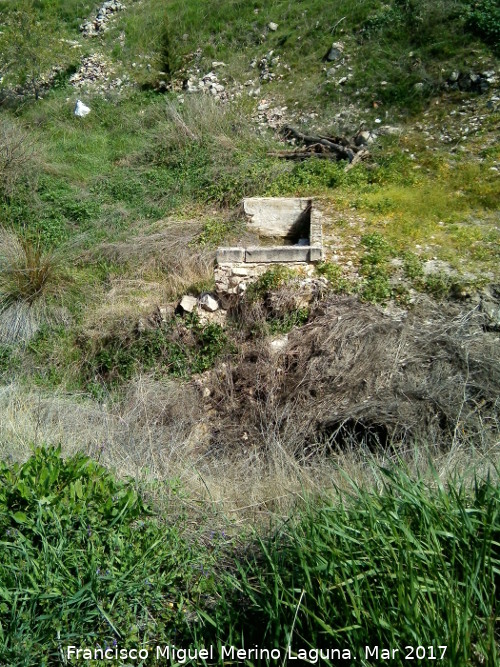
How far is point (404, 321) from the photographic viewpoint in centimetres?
674

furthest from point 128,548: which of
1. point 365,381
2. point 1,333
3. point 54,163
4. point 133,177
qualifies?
point 54,163

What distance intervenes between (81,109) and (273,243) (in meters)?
7.05

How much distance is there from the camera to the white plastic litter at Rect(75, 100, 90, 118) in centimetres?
1393

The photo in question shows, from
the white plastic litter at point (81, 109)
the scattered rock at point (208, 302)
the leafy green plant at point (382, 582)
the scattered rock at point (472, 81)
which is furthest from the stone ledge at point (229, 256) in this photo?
the white plastic litter at point (81, 109)

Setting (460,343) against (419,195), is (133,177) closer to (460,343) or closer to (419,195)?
(419,195)

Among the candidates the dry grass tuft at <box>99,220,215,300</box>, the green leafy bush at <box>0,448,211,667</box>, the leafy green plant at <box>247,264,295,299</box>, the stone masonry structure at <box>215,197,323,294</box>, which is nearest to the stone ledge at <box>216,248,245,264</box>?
the stone masonry structure at <box>215,197,323,294</box>


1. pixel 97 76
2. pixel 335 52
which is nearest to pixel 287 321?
pixel 335 52

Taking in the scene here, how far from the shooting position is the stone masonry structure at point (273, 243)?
25.4 ft

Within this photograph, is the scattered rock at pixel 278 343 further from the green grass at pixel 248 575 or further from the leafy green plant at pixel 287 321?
the green grass at pixel 248 575

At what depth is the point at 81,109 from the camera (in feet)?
46.0

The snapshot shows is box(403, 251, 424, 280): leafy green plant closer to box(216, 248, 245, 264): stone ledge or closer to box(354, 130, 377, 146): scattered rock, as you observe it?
box(216, 248, 245, 264): stone ledge

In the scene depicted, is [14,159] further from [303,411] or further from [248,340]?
[303,411]

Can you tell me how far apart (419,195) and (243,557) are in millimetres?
7013

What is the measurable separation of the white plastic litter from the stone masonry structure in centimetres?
629
